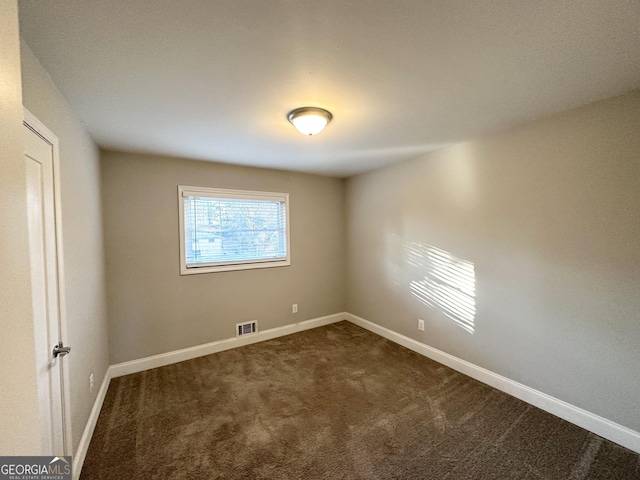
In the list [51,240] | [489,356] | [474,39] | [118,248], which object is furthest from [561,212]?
[118,248]

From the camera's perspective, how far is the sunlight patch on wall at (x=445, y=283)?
2.66m

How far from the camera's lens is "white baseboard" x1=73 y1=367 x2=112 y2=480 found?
1.60m

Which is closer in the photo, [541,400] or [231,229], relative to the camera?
[541,400]

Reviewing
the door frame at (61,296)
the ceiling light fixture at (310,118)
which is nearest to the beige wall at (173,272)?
the door frame at (61,296)

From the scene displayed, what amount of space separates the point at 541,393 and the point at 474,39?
2.63m

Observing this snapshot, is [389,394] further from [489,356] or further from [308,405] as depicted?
[489,356]

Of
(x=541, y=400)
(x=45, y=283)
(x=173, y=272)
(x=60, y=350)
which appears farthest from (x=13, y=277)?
(x=541, y=400)

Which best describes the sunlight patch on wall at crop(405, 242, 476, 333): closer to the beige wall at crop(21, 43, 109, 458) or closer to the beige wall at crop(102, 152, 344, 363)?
the beige wall at crop(102, 152, 344, 363)

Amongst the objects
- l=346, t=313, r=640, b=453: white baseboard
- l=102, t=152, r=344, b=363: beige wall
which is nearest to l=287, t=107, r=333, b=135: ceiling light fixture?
l=102, t=152, r=344, b=363: beige wall

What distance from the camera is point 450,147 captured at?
9.14ft

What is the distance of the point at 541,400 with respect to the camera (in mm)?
2160

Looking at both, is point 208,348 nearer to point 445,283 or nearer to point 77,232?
point 77,232

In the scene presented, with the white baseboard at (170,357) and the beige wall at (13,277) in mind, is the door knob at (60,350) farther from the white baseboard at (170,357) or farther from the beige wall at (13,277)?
the beige wall at (13,277)

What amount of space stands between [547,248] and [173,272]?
12.0 feet
